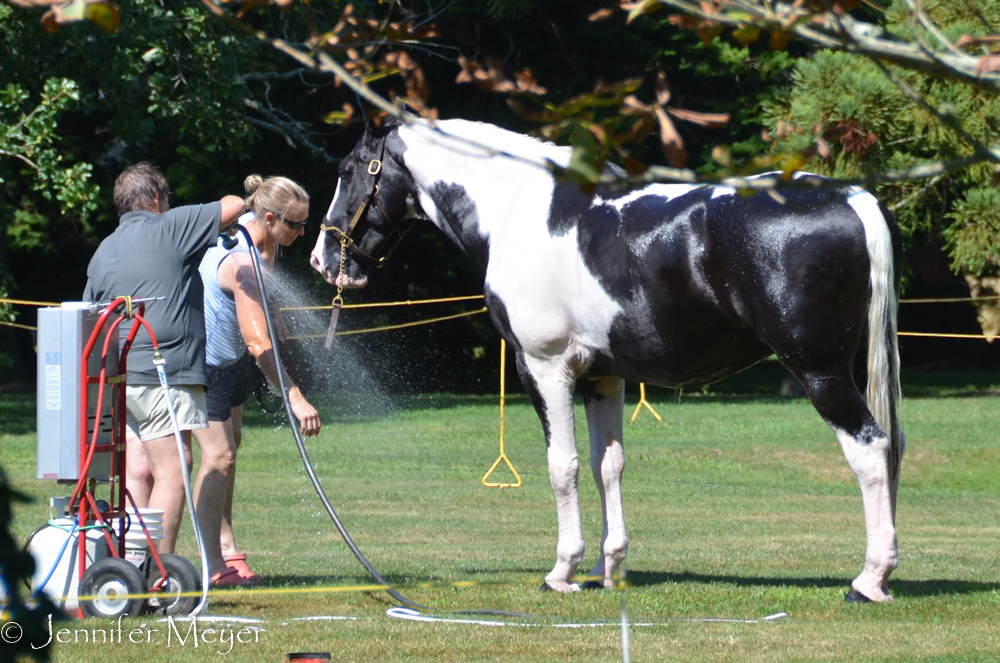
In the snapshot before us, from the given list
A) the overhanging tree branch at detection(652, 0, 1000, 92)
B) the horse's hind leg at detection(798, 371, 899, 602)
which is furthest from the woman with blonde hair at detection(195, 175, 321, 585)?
the overhanging tree branch at detection(652, 0, 1000, 92)

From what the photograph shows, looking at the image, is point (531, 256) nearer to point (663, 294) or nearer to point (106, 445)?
point (663, 294)

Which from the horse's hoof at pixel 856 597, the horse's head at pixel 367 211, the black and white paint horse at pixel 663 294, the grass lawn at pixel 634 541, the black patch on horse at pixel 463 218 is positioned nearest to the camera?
the grass lawn at pixel 634 541

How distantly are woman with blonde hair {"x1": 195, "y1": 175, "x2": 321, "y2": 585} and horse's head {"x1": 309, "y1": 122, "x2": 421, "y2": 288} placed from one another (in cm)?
43

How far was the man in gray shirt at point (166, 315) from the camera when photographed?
5566 millimetres

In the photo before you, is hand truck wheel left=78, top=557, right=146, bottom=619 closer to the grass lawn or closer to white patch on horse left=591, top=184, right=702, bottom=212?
the grass lawn

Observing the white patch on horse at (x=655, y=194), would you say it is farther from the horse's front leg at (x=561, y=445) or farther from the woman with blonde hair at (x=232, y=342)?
the woman with blonde hair at (x=232, y=342)

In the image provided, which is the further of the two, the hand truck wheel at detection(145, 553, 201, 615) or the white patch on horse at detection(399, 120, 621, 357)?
the white patch on horse at detection(399, 120, 621, 357)

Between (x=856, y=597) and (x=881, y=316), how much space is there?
4.02 feet

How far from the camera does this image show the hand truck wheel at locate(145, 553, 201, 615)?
5220 mm

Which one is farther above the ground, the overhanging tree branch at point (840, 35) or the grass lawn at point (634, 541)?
the overhanging tree branch at point (840, 35)

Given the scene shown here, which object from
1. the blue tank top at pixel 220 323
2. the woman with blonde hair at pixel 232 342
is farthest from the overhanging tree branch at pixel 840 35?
the blue tank top at pixel 220 323

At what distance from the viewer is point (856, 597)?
5523mm

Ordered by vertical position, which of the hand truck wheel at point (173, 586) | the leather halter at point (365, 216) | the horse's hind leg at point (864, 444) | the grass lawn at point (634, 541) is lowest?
the grass lawn at point (634, 541)

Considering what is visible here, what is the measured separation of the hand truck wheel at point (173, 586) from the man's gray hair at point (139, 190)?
157 centimetres
